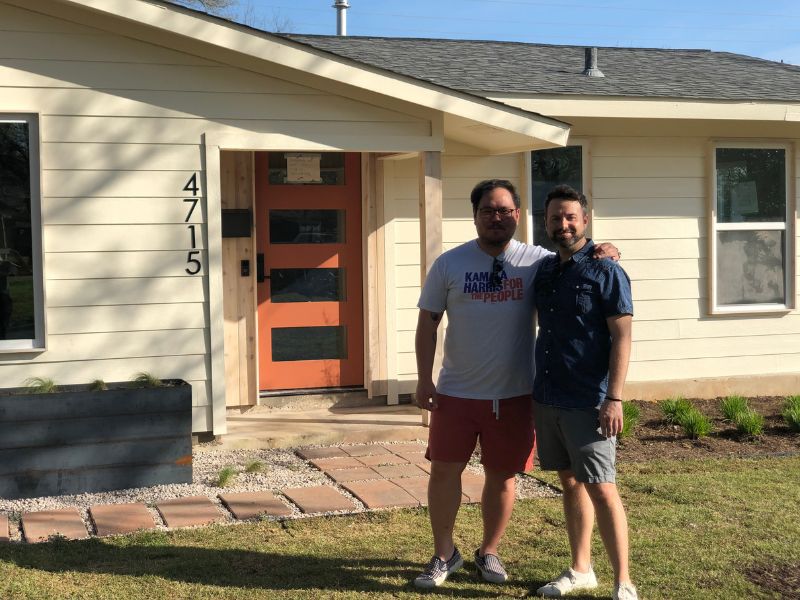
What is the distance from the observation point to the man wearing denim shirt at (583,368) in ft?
13.5

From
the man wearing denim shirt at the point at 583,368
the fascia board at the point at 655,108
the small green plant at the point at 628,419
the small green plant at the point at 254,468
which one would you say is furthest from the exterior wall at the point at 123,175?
the man wearing denim shirt at the point at 583,368

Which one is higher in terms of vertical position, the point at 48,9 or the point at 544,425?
the point at 48,9

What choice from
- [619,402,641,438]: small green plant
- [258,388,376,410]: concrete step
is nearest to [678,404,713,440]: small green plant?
[619,402,641,438]: small green plant

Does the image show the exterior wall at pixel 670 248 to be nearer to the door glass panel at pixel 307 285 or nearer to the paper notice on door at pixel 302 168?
the door glass panel at pixel 307 285

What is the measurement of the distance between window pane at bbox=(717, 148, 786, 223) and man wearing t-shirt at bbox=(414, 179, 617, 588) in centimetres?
575

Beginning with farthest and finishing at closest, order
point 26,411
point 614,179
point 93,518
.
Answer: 1. point 614,179
2. point 26,411
3. point 93,518

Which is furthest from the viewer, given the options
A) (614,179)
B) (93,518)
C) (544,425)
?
(614,179)

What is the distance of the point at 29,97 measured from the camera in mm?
6828

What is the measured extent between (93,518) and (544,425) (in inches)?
109

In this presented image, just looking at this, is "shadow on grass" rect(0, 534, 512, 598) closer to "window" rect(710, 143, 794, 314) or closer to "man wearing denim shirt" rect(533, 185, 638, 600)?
"man wearing denim shirt" rect(533, 185, 638, 600)

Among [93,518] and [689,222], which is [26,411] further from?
[689,222]

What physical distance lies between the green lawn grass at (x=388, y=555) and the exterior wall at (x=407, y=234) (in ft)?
10.0

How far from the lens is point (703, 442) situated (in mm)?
7598

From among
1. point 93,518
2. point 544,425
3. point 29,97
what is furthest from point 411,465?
point 29,97
